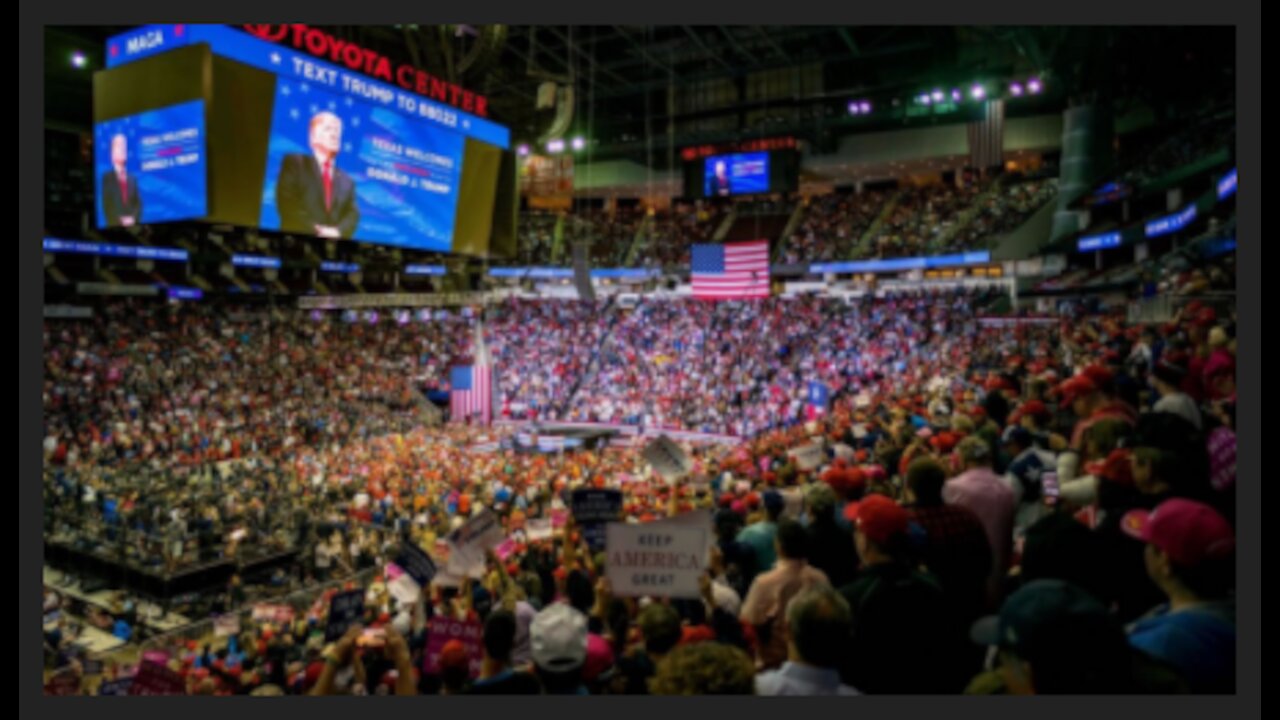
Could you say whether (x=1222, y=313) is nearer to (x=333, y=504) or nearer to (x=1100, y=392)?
(x=1100, y=392)

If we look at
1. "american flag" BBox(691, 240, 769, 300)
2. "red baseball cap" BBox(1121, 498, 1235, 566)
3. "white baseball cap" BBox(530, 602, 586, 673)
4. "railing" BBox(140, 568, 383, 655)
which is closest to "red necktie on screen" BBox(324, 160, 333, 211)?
"railing" BBox(140, 568, 383, 655)

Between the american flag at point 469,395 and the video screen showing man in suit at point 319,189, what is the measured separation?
47.2 ft

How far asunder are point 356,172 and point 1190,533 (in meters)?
17.5

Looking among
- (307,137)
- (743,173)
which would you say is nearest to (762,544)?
(307,137)

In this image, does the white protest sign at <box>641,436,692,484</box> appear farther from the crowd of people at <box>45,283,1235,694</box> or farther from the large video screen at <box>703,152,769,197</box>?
the large video screen at <box>703,152,769,197</box>

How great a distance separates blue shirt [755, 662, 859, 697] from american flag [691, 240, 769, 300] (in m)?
22.1

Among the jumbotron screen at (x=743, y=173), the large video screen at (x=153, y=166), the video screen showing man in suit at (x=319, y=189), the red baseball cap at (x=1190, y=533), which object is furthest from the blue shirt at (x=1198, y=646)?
the jumbotron screen at (x=743, y=173)

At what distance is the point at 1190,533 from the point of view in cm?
260

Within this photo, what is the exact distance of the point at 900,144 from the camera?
3756 centimetres

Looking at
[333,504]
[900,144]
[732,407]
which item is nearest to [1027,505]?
[333,504]

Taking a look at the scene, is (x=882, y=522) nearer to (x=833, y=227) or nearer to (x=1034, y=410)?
(x=1034, y=410)

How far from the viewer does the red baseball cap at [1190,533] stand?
101 inches

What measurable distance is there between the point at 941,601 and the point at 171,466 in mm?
21265

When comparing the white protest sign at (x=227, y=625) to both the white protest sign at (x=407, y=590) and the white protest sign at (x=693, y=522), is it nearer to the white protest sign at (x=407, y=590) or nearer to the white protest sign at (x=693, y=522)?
the white protest sign at (x=407, y=590)
